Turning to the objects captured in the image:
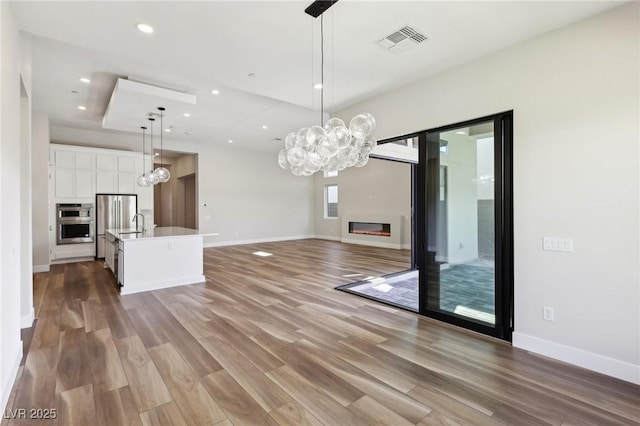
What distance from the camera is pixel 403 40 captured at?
295cm

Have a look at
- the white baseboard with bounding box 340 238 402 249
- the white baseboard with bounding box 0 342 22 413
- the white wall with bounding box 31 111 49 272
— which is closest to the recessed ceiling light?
the white baseboard with bounding box 0 342 22 413

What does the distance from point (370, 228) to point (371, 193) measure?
1226mm

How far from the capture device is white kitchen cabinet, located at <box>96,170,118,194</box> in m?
7.63

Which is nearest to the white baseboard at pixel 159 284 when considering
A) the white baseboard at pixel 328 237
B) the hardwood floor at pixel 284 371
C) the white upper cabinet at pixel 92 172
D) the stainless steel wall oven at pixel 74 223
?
the hardwood floor at pixel 284 371

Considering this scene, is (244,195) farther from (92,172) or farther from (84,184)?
(84,184)

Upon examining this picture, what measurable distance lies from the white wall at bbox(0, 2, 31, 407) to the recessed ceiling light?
89 centimetres

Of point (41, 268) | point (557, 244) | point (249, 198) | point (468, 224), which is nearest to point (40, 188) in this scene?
point (41, 268)

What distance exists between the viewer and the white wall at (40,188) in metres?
6.32

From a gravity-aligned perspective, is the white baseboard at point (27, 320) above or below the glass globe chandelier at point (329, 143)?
below

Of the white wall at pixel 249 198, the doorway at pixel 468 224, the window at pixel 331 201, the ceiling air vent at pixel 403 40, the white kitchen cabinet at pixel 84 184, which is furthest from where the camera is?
the window at pixel 331 201

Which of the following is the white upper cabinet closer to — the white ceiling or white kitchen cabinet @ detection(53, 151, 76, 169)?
white kitchen cabinet @ detection(53, 151, 76, 169)

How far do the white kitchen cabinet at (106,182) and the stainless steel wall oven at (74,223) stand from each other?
0.49m

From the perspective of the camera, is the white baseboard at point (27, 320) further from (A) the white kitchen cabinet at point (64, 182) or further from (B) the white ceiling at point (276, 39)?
(A) the white kitchen cabinet at point (64, 182)

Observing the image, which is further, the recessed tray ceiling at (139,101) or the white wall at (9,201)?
the recessed tray ceiling at (139,101)
